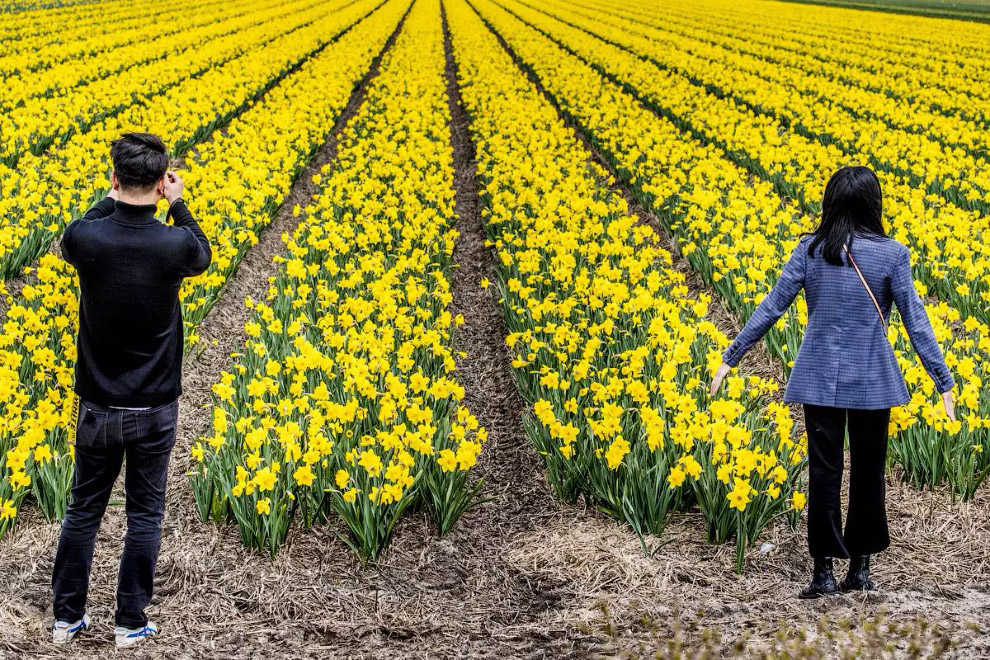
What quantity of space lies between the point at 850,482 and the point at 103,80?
1770 cm

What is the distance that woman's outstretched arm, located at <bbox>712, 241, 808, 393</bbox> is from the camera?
411cm

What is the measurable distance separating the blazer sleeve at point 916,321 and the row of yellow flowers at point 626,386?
930 mm

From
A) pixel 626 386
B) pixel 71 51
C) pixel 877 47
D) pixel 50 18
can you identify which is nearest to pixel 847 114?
pixel 626 386

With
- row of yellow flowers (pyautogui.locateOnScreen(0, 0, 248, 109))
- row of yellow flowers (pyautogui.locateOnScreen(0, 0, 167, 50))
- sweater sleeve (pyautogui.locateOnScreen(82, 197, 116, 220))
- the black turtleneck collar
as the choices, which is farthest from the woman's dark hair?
row of yellow flowers (pyautogui.locateOnScreen(0, 0, 167, 50))

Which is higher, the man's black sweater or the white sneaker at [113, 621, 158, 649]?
the man's black sweater

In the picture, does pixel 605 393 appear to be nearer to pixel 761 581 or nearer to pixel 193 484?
pixel 761 581

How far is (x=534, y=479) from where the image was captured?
579cm

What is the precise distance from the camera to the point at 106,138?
40.9 feet

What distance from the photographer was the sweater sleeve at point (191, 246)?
3744mm

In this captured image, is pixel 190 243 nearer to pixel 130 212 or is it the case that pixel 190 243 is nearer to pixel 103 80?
pixel 130 212

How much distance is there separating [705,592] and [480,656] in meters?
1.17

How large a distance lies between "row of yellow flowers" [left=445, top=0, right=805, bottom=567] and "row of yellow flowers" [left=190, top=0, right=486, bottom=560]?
63 centimetres

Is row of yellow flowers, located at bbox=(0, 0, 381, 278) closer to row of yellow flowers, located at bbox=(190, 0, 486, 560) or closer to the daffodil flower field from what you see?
the daffodil flower field

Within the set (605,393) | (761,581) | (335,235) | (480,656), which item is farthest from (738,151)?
(480,656)
